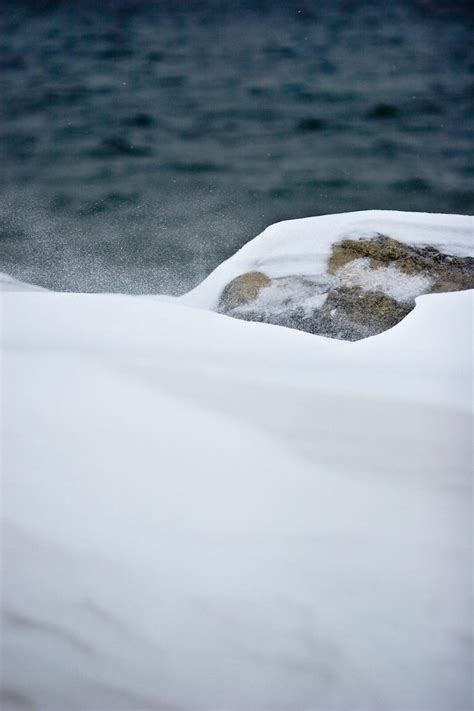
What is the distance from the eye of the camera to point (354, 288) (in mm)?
2111

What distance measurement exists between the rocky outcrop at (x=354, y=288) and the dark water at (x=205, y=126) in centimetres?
91

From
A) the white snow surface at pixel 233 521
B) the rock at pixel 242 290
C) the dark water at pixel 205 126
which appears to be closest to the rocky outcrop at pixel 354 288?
the rock at pixel 242 290

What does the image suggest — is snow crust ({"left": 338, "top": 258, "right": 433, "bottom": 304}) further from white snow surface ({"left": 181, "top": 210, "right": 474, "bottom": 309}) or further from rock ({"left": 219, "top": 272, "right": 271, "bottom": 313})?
rock ({"left": 219, "top": 272, "right": 271, "bottom": 313})

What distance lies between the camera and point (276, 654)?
84cm

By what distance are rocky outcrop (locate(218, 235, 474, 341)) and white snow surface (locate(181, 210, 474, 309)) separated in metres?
0.04

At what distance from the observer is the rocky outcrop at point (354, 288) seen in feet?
6.53

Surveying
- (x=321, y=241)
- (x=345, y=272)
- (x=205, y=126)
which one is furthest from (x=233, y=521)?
(x=205, y=126)

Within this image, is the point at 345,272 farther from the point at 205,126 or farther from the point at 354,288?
the point at 205,126

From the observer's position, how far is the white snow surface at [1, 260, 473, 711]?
0.83 metres

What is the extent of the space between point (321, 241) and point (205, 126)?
2119 millimetres

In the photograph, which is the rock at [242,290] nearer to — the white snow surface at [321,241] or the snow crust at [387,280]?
the white snow surface at [321,241]

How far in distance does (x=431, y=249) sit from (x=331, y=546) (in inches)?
60.9

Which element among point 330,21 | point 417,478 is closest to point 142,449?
point 417,478

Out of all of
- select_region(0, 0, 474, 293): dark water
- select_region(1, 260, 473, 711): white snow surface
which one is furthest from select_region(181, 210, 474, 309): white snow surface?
select_region(1, 260, 473, 711): white snow surface
